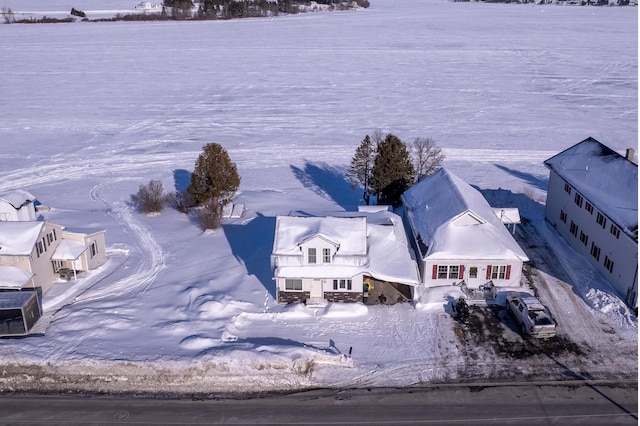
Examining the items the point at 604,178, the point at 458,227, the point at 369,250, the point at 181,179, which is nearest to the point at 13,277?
the point at 369,250

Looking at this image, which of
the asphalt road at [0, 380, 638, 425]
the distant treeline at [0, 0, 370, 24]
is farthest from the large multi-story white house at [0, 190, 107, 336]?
the distant treeline at [0, 0, 370, 24]

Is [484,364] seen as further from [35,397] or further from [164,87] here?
[164,87]

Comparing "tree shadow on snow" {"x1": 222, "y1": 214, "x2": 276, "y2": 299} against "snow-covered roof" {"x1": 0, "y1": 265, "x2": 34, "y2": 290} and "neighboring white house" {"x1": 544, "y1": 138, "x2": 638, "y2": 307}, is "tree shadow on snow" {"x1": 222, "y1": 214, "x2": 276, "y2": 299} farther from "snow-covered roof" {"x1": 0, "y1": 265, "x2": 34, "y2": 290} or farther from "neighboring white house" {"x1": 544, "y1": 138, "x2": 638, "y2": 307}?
"neighboring white house" {"x1": 544, "y1": 138, "x2": 638, "y2": 307}

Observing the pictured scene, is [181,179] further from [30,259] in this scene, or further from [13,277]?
[13,277]

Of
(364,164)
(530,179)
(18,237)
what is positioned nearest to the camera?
(18,237)

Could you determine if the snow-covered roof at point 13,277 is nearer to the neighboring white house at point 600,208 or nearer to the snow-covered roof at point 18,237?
the snow-covered roof at point 18,237

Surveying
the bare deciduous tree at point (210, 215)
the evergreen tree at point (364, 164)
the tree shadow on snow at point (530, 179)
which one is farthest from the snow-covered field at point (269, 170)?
the evergreen tree at point (364, 164)
